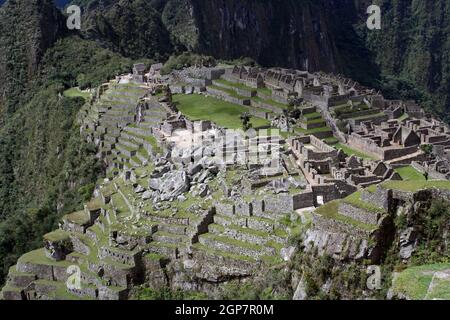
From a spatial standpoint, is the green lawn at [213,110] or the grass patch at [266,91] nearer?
the green lawn at [213,110]

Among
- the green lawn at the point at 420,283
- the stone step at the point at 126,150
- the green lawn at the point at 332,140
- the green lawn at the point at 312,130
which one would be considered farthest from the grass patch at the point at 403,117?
the green lawn at the point at 420,283

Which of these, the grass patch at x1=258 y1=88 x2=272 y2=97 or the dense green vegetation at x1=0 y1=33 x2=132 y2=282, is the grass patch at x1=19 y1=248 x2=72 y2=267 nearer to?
the dense green vegetation at x1=0 y1=33 x2=132 y2=282

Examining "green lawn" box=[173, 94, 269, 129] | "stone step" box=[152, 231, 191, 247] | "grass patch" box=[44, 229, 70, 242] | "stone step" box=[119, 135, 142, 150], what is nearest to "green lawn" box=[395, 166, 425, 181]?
"green lawn" box=[173, 94, 269, 129]

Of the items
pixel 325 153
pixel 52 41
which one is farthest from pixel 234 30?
pixel 325 153

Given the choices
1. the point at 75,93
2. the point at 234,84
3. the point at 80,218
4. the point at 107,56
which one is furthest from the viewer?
the point at 107,56

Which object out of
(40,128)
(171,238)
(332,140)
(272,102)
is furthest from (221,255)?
(40,128)

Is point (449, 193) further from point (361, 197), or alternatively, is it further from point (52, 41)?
point (52, 41)

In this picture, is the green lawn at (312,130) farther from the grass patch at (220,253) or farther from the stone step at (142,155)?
the grass patch at (220,253)

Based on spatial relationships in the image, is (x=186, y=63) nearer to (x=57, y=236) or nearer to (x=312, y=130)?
(x=312, y=130)
